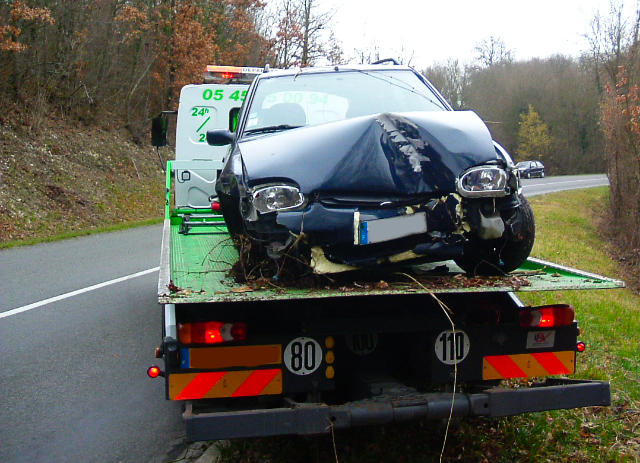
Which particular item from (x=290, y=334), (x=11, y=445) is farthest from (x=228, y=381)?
(x=11, y=445)

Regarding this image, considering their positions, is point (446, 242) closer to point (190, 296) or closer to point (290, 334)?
point (290, 334)

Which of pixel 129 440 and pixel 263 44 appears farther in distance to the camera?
pixel 263 44

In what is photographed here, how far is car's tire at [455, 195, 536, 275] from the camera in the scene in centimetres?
387

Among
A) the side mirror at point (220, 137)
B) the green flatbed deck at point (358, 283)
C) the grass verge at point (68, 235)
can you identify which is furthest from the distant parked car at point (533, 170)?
the green flatbed deck at point (358, 283)

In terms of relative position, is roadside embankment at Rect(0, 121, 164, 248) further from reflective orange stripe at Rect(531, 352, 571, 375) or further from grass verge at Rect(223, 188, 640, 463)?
reflective orange stripe at Rect(531, 352, 571, 375)

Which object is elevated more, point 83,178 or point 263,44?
point 263,44

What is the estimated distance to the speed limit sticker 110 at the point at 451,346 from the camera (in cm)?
392

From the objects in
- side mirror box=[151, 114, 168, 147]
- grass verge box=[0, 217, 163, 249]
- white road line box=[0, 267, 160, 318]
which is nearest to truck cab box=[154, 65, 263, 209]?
side mirror box=[151, 114, 168, 147]

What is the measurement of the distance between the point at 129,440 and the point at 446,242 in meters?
2.69

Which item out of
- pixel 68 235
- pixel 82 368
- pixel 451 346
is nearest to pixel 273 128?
pixel 451 346

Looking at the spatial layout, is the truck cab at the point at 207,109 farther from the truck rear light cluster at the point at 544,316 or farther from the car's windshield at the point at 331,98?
the truck rear light cluster at the point at 544,316

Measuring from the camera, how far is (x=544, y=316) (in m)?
4.02

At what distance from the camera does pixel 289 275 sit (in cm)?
376

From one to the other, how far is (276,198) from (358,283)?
0.63 meters
